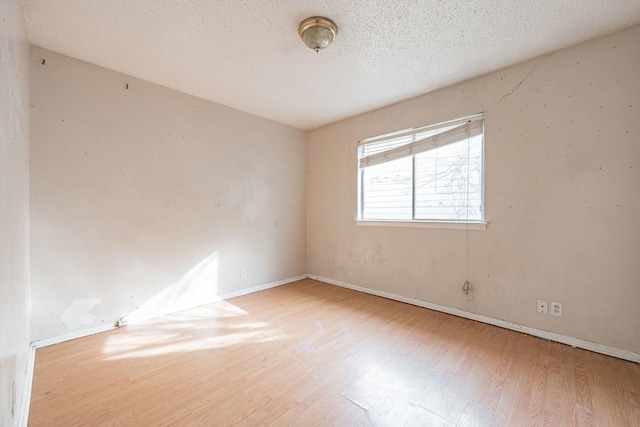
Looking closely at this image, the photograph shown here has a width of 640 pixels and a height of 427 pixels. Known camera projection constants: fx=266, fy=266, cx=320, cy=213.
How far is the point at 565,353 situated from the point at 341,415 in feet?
6.30

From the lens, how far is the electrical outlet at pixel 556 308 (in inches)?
89.7

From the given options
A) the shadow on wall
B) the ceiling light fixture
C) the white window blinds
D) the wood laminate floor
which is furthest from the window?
the shadow on wall

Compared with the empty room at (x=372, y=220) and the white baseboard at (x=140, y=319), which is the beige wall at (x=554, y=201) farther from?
the white baseboard at (x=140, y=319)

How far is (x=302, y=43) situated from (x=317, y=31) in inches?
10.4

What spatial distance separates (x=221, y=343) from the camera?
2.30m

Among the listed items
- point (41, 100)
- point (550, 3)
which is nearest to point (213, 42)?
point (41, 100)

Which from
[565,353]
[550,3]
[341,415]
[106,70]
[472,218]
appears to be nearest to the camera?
[341,415]

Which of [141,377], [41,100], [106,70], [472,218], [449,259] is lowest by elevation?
[141,377]

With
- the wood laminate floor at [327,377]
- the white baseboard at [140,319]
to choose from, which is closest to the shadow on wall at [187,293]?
the white baseboard at [140,319]

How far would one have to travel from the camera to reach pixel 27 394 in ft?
5.32

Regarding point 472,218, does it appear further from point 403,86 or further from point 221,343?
point 221,343

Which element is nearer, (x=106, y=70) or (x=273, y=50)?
(x=273, y=50)

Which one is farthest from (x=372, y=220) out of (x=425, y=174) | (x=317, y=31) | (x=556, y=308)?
(x=317, y=31)

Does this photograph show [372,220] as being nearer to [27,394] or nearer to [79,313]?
[79,313]
